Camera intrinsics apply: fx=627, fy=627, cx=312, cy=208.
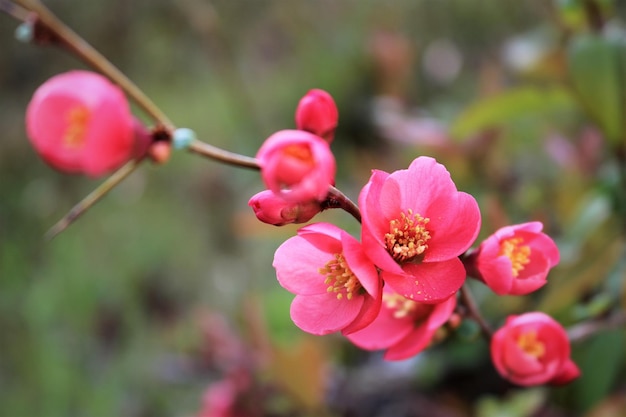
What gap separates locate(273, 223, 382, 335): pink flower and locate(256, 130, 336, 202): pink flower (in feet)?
0.13

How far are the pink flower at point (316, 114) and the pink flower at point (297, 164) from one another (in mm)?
59

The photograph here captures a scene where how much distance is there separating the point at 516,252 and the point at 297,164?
15cm

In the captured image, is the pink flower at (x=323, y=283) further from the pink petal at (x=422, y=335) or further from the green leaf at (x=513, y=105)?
the green leaf at (x=513, y=105)

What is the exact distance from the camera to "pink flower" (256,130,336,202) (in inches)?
10.2

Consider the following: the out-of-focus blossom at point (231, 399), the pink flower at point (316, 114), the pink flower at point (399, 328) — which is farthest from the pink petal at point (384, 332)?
the out-of-focus blossom at point (231, 399)

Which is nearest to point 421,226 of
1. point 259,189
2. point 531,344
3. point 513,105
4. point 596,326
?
point 531,344

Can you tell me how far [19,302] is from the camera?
135 centimetres

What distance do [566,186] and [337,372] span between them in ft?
1.26

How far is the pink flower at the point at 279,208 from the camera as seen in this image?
295 millimetres

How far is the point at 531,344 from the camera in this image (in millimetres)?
365

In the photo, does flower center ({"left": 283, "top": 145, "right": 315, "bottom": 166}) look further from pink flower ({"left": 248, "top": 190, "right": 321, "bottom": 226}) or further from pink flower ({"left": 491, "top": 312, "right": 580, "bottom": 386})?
pink flower ({"left": 491, "top": 312, "right": 580, "bottom": 386})

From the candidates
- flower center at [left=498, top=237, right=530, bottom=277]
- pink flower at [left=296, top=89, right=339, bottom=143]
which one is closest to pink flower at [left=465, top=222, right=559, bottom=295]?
flower center at [left=498, top=237, right=530, bottom=277]

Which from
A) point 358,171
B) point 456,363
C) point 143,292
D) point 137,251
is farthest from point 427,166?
point 137,251

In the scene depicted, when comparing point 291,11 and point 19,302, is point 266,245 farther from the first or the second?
point 291,11
